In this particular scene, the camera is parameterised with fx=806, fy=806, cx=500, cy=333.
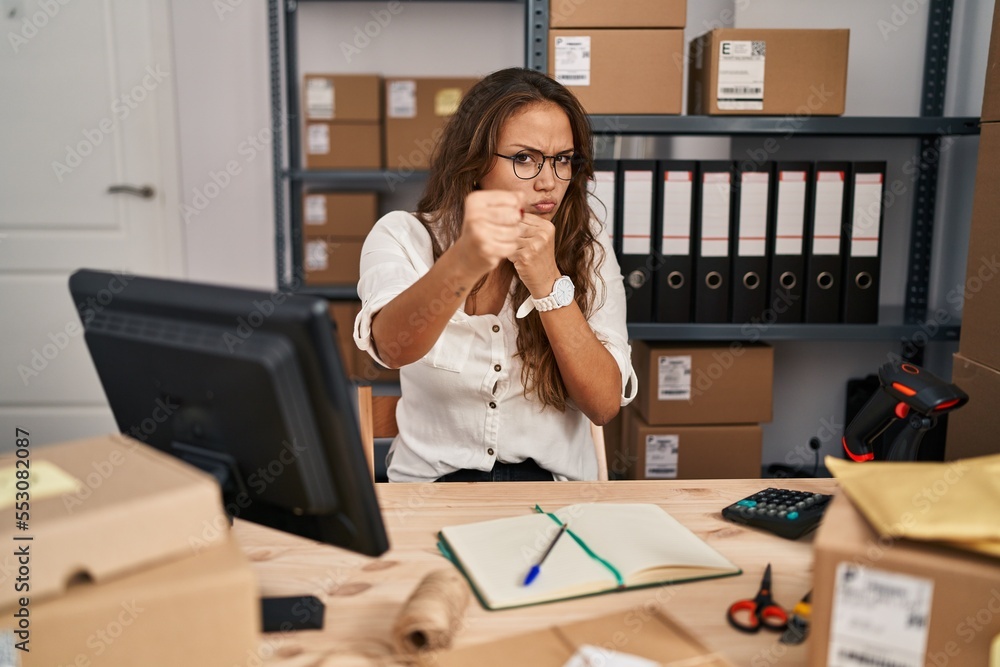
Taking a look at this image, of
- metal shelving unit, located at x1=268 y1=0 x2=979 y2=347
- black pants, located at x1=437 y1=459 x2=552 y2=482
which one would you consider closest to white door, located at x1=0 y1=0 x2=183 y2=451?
metal shelving unit, located at x1=268 y1=0 x2=979 y2=347

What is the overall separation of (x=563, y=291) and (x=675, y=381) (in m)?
0.86

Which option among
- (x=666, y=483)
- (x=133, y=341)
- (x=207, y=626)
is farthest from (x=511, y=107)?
(x=207, y=626)

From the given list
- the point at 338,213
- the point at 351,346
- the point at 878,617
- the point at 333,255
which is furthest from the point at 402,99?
the point at 878,617

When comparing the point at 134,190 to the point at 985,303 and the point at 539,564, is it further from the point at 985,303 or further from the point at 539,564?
the point at 985,303

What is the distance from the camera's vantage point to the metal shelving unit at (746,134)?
1.91 metres

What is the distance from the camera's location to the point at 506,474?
1402 millimetres

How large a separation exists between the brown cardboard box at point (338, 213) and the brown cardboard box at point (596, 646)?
1.92m

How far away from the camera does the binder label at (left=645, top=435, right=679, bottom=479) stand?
2.05 metres

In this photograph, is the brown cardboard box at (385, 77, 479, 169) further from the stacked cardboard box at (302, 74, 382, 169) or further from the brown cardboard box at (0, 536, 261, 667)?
the brown cardboard box at (0, 536, 261, 667)

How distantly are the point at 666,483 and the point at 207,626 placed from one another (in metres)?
0.73

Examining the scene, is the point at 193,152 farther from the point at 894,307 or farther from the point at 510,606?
the point at 510,606

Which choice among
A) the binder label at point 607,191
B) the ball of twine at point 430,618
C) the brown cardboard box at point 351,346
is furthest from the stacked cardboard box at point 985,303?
the brown cardboard box at point 351,346

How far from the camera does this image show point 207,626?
1.91ft

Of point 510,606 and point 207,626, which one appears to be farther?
point 510,606
